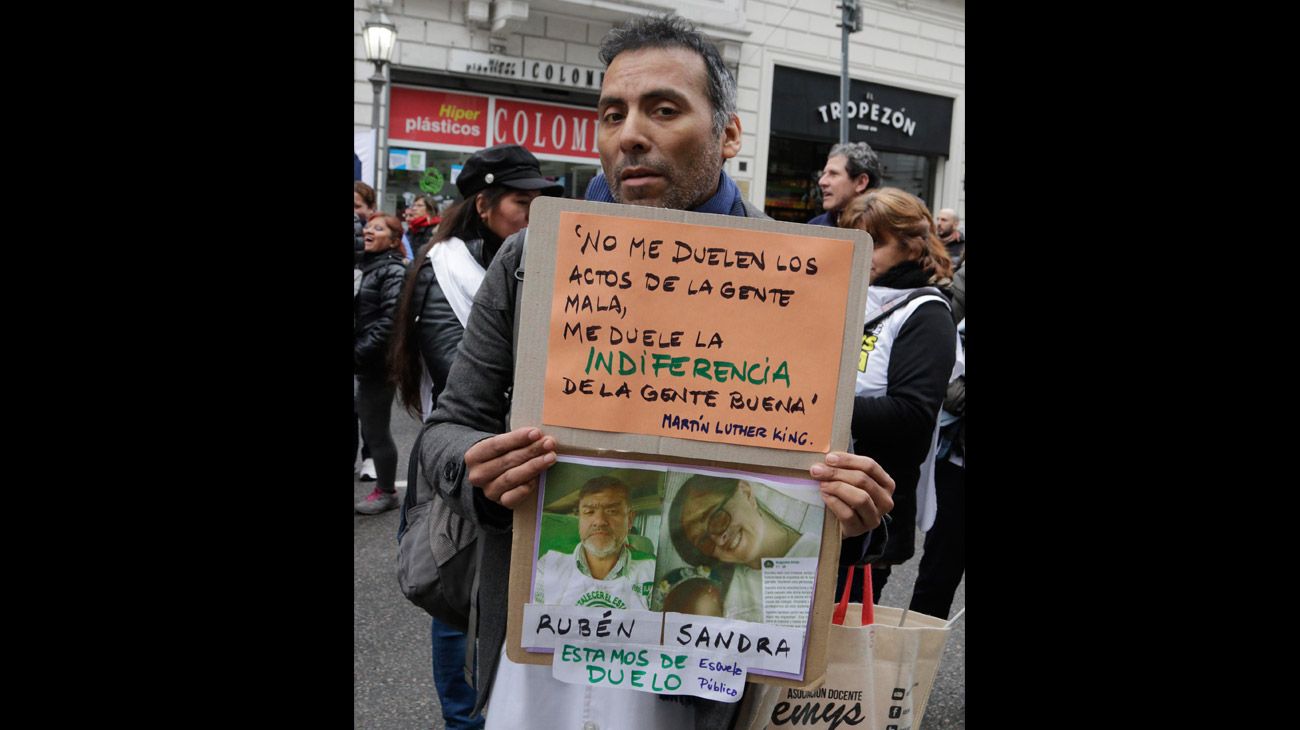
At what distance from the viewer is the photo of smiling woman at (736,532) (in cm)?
134

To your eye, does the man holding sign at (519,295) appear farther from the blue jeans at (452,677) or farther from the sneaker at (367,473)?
the sneaker at (367,473)

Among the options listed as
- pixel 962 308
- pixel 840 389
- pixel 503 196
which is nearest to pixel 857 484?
pixel 840 389

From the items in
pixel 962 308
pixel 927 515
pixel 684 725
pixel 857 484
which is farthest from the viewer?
pixel 962 308

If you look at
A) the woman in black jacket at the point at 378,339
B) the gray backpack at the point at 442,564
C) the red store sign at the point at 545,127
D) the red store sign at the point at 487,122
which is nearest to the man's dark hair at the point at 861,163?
the woman in black jacket at the point at 378,339

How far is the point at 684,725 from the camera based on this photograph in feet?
5.11

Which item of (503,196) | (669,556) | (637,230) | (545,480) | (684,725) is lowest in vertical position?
(684,725)

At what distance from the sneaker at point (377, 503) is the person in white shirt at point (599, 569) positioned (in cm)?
408

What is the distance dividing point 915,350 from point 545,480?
152 cm

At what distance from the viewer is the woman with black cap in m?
2.91

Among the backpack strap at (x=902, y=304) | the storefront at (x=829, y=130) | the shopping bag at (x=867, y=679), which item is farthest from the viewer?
the storefront at (x=829, y=130)

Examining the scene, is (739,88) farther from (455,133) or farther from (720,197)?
(720,197)

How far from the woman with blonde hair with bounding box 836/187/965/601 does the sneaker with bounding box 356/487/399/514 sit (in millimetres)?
3096

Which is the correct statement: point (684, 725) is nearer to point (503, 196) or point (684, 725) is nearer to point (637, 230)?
point (637, 230)
